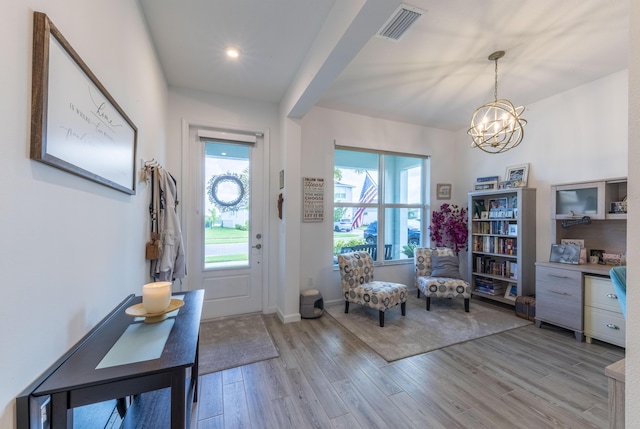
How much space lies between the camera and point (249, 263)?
3.32m

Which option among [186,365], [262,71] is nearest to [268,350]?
[186,365]

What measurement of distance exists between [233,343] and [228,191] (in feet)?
5.73

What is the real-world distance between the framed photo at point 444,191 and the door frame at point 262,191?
296 cm

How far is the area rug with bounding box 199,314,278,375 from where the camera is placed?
2244mm

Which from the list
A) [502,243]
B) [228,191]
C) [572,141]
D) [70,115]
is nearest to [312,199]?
[228,191]

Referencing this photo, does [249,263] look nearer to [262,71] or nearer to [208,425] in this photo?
[208,425]

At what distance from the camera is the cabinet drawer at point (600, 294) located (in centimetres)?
242

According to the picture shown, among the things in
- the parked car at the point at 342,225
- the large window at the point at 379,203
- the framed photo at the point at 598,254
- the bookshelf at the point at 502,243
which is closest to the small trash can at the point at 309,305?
the large window at the point at 379,203

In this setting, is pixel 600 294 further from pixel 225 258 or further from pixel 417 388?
pixel 225 258

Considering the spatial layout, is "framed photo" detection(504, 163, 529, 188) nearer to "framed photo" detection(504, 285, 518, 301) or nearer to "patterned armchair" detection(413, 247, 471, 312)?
"patterned armchair" detection(413, 247, 471, 312)

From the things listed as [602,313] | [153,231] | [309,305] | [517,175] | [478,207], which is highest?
[517,175]

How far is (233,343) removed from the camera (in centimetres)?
255

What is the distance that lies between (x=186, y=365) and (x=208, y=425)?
108 centimetres

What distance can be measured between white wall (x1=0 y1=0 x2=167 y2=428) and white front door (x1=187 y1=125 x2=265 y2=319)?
5.00 ft
